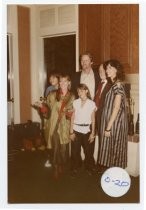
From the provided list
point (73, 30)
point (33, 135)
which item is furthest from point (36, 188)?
point (73, 30)

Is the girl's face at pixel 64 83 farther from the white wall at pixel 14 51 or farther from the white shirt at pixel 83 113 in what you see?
the white wall at pixel 14 51

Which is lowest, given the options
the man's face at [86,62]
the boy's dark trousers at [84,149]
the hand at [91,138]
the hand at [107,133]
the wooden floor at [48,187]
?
the wooden floor at [48,187]

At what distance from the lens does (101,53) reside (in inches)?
59.9

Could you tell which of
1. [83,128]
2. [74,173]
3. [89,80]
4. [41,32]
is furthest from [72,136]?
[41,32]

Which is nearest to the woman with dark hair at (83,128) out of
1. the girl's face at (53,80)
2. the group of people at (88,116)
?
the group of people at (88,116)

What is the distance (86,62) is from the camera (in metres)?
1.54

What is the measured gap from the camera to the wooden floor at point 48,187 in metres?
1.42

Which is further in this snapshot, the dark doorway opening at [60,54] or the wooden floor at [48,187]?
the dark doorway opening at [60,54]

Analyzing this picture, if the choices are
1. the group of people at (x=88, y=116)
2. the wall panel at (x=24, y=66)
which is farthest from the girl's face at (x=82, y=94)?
the wall panel at (x=24, y=66)

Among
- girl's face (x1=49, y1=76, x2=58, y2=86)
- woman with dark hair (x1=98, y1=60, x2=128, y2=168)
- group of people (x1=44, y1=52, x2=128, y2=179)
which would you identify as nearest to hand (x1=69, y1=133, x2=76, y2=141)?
group of people (x1=44, y1=52, x2=128, y2=179)

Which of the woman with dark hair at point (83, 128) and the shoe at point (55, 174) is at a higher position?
the woman with dark hair at point (83, 128)

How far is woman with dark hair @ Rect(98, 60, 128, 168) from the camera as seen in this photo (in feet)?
4.83

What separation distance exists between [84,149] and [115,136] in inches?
6.8
